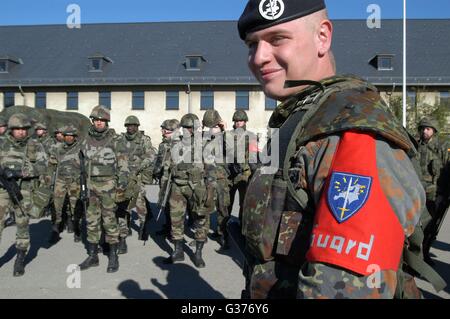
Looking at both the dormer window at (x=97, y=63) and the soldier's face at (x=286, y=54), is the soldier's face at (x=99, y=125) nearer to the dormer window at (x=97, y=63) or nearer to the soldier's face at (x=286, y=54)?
the soldier's face at (x=286, y=54)

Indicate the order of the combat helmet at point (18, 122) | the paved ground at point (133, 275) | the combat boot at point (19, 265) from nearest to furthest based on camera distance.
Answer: the paved ground at point (133, 275), the combat boot at point (19, 265), the combat helmet at point (18, 122)

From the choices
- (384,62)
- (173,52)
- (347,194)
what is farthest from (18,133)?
(384,62)

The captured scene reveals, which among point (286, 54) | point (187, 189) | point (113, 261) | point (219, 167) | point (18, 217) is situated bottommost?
point (113, 261)

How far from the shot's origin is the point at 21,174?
5.89 meters

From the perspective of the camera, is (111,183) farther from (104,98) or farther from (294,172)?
(104,98)

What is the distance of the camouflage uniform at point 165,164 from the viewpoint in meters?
6.86

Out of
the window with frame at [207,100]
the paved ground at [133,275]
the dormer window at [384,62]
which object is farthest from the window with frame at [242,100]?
the paved ground at [133,275]

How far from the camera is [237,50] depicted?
29.7 metres

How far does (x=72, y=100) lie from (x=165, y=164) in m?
23.6

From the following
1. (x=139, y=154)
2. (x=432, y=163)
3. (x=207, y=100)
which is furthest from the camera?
(x=207, y=100)

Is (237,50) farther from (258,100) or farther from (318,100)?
(318,100)

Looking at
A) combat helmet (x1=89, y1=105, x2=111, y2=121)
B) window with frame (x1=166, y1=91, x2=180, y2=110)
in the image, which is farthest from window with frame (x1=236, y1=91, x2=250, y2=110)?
combat helmet (x1=89, y1=105, x2=111, y2=121)
